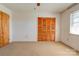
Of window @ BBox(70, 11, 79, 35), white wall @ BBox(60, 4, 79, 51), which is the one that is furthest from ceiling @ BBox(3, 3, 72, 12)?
window @ BBox(70, 11, 79, 35)

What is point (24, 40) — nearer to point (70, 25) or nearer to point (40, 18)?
point (40, 18)

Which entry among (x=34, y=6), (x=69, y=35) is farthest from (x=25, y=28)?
(x=69, y=35)

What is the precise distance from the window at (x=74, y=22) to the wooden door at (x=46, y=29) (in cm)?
279

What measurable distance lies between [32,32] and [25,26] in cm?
65

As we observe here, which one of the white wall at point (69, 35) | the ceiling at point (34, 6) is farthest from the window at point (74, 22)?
the ceiling at point (34, 6)

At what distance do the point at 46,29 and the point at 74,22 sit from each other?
3349 mm

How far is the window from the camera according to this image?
20.1 feet

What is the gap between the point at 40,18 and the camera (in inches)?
374

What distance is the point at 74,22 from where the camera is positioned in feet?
21.2

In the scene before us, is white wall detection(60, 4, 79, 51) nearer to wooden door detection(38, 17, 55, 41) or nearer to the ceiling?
the ceiling

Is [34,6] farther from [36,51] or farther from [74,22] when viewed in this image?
[36,51]

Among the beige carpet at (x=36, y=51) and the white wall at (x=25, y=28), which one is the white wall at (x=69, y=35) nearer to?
the beige carpet at (x=36, y=51)

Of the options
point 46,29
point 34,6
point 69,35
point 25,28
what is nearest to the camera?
point 34,6

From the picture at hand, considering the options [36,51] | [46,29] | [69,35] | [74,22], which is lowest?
[36,51]
